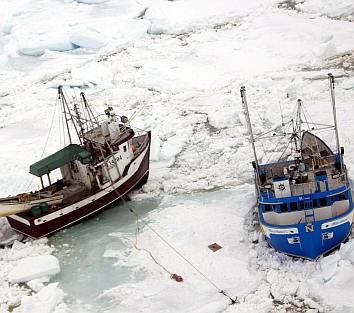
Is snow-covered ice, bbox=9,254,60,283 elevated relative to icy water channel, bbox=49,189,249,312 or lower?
elevated

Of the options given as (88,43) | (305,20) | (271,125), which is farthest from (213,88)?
(88,43)

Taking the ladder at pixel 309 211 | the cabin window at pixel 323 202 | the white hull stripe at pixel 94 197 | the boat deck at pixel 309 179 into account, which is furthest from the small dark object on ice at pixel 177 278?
the white hull stripe at pixel 94 197

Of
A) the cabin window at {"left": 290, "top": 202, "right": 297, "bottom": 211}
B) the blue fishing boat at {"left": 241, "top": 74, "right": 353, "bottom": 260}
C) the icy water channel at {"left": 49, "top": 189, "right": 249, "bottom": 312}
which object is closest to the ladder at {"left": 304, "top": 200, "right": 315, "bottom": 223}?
the blue fishing boat at {"left": 241, "top": 74, "right": 353, "bottom": 260}

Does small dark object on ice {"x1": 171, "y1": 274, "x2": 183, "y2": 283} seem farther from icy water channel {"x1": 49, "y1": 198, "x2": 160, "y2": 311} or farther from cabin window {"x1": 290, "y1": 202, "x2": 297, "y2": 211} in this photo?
cabin window {"x1": 290, "y1": 202, "x2": 297, "y2": 211}

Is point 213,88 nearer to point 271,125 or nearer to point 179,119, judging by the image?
point 179,119

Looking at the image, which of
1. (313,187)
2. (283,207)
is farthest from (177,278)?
(313,187)
